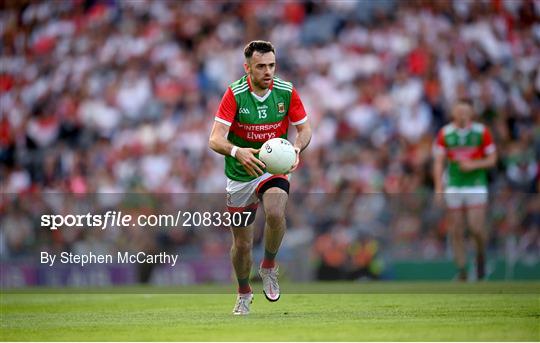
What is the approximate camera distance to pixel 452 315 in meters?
10.6

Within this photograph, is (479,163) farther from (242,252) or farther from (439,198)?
(242,252)

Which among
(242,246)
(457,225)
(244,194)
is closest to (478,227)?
(457,225)

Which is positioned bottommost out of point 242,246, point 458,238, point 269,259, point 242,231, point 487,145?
point 269,259

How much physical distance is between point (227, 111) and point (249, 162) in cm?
69

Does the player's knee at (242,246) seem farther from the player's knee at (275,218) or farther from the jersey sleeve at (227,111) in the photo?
the jersey sleeve at (227,111)

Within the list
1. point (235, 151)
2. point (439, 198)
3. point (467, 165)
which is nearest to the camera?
point (235, 151)

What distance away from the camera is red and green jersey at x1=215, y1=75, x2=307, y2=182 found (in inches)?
436

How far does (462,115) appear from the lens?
17.0 metres

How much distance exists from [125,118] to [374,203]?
296 inches

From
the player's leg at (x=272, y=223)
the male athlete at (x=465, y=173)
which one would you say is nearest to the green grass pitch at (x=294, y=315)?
the player's leg at (x=272, y=223)

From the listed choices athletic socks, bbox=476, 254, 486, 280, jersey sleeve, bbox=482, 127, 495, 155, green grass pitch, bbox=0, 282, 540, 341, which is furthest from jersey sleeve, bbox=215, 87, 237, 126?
athletic socks, bbox=476, 254, 486, 280

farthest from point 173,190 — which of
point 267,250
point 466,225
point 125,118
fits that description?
point 267,250

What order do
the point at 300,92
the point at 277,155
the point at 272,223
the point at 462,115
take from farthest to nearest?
the point at 300,92 → the point at 462,115 → the point at 272,223 → the point at 277,155

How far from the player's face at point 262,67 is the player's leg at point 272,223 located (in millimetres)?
1019
